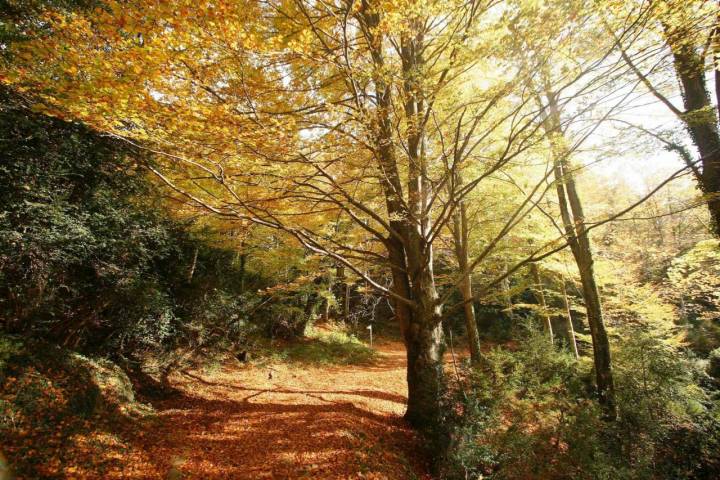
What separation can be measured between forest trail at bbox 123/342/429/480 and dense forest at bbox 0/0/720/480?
5 cm

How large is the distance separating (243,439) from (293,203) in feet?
13.0

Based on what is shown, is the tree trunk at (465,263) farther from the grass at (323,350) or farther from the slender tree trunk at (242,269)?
the slender tree trunk at (242,269)

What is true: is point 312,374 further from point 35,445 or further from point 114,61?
point 114,61

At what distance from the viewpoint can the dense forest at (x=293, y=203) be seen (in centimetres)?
317

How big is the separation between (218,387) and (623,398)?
8.38m

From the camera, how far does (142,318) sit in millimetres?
6004

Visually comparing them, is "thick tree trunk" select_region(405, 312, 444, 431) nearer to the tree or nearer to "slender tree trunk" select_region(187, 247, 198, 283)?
the tree

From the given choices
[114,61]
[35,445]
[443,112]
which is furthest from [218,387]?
[443,112]

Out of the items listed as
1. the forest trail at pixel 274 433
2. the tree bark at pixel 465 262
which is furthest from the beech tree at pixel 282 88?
the tree bark at pixel 465 262

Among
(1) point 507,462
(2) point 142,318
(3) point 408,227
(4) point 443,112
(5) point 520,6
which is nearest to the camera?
(5) point 520,6

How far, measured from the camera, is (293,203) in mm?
5723

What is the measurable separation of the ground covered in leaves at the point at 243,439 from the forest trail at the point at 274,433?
14 millimetres

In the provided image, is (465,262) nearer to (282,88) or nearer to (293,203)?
(293,203)

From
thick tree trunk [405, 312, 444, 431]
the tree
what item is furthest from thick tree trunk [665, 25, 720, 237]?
thick tree trunk [405, 312, 444, 431]
